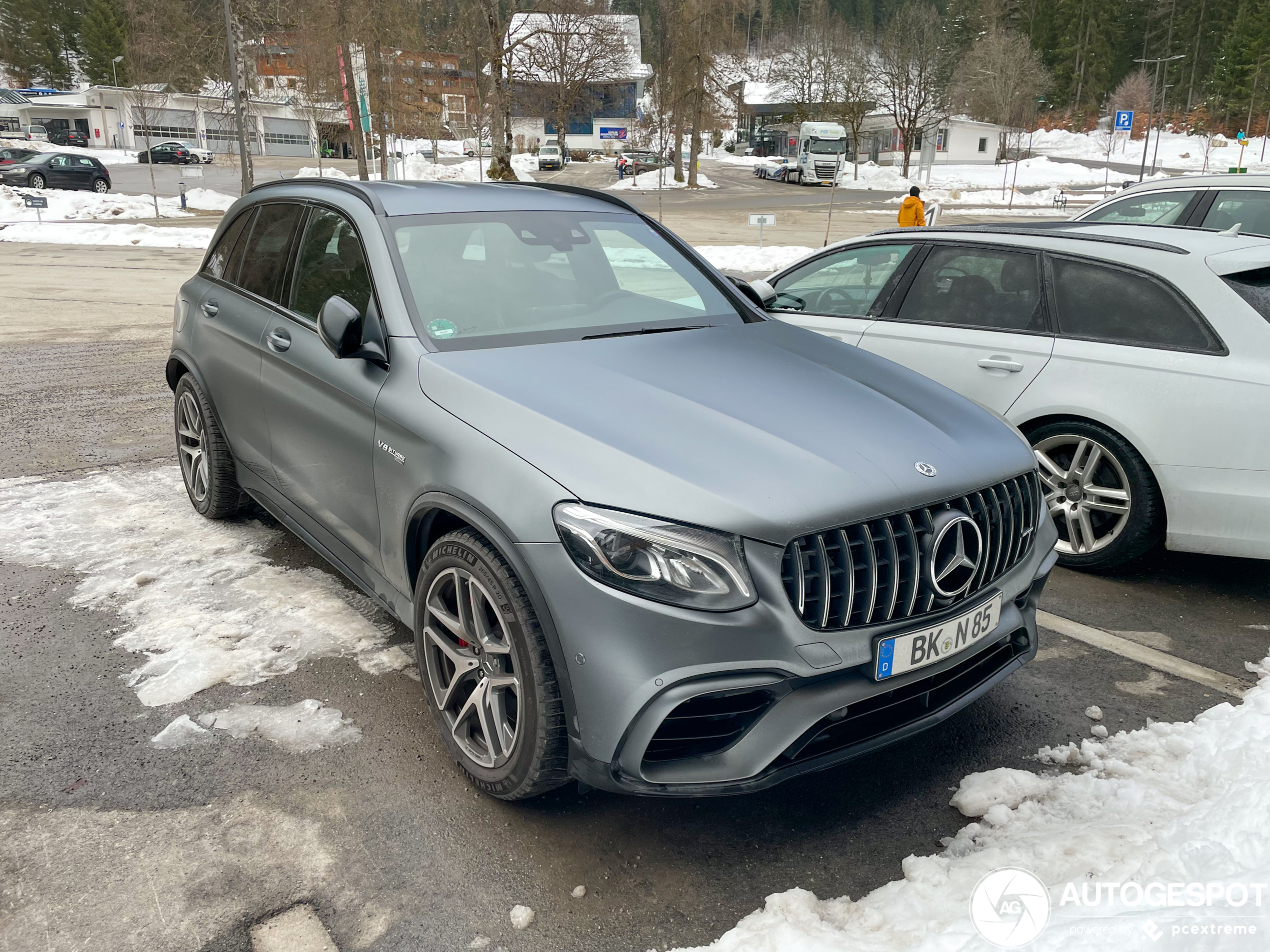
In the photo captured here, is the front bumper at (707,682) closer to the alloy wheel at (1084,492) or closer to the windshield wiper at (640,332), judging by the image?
the windshield wiper at (640,332)

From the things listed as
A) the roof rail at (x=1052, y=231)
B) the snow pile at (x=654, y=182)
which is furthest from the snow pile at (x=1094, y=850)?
the snow pile at (x=654, y=182)

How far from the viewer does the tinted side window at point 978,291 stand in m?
4.90

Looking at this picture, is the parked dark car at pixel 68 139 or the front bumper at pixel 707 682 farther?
the parked dark car at pixel 68 139

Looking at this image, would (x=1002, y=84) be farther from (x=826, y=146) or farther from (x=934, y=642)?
(x=934, y=642)

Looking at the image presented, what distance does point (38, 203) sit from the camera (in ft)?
79.4

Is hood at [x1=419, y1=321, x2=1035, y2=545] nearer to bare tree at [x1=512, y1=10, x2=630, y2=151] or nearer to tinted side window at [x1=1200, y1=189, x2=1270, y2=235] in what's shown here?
tinted side window at [x1=1200, y1=189, x2=1270, y2=235]

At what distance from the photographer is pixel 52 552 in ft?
15.7

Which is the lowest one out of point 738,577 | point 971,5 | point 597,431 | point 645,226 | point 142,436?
point 142,436

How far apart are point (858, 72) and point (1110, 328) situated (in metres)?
66.4

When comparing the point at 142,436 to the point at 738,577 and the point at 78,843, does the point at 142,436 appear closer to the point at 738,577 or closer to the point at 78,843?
the point at 78,843

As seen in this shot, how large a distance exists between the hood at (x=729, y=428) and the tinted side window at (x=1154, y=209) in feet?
21.4

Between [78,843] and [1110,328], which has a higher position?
[1110,328]

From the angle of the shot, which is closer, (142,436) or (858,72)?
(142,436)

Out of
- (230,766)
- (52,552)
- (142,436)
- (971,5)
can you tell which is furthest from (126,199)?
(971,5)
